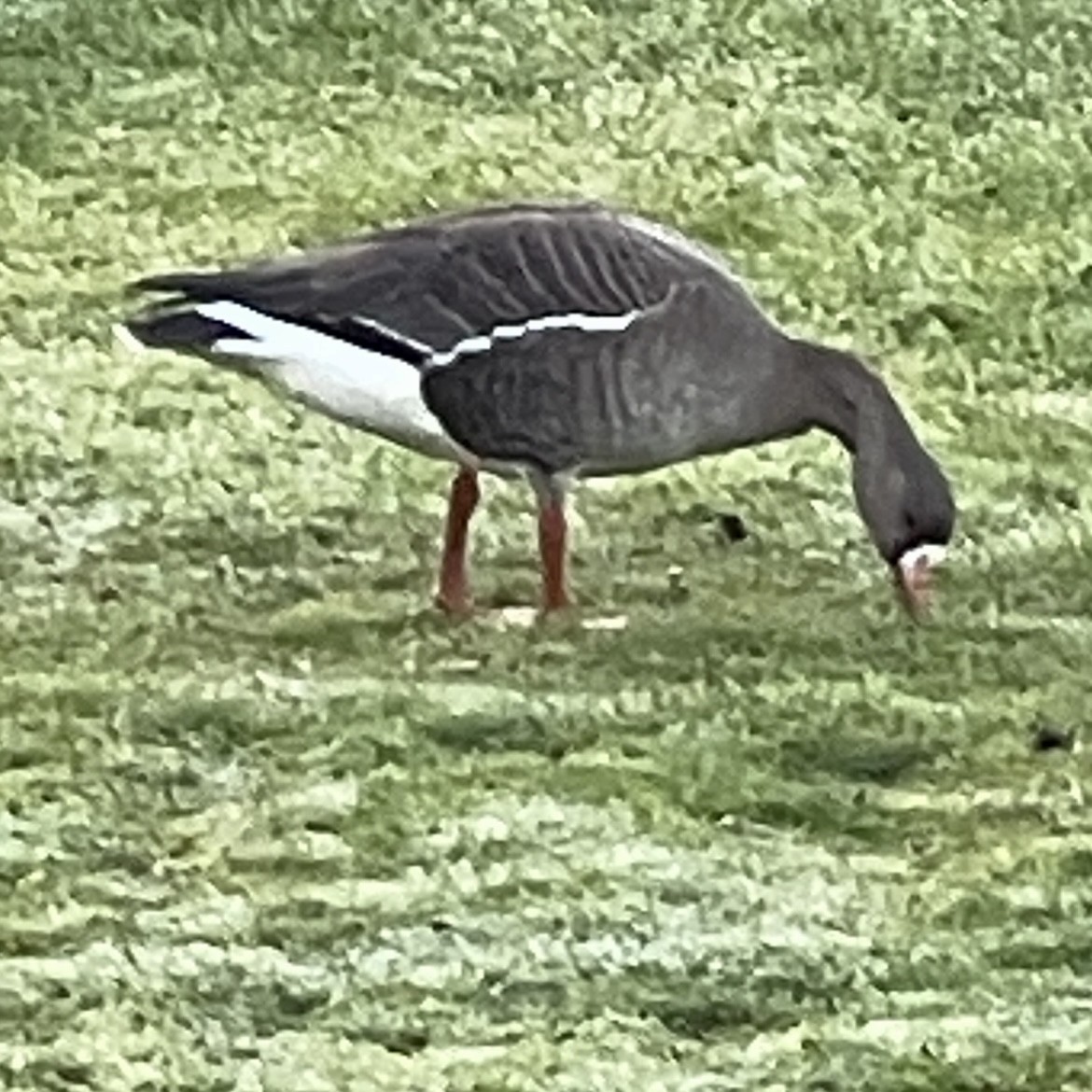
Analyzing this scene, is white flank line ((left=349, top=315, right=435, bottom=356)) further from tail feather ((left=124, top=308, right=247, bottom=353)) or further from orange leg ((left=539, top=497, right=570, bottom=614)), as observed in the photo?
orange leg ((left=539, top=497, right=570, bottom=614))

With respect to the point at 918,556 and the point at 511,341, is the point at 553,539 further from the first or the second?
the point at 918,556

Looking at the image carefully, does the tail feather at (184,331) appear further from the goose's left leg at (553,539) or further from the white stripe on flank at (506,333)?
the goose's left leg at (553,539)

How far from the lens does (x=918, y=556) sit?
439 centimetres

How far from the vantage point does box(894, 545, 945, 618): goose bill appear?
14.4 ft

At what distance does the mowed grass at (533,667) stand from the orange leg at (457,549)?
0.15ft

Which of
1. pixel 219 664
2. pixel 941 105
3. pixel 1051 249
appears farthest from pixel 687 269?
pixel 941 105

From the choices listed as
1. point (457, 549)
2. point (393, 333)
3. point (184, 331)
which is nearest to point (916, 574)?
point (457, 549)

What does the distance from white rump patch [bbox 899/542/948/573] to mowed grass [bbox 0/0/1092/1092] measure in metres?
→ 0.08

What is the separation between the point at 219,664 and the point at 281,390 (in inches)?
15.9

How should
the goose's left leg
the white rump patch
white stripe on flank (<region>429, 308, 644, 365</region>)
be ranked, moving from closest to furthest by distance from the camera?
white stripe on flank (<region>429, 308, 644, 365</region>) → the goose's left leg → the white rump patch

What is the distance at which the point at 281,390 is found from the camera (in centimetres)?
430

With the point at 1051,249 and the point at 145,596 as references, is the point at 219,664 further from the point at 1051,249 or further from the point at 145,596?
the point at 1051,249

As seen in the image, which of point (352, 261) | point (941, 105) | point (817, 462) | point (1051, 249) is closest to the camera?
point (352, 261)

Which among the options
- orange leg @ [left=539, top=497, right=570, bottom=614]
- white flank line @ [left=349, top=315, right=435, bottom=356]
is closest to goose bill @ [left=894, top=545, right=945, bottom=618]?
orange leg @ [left=539, top=497, right=570, bottom=614]
